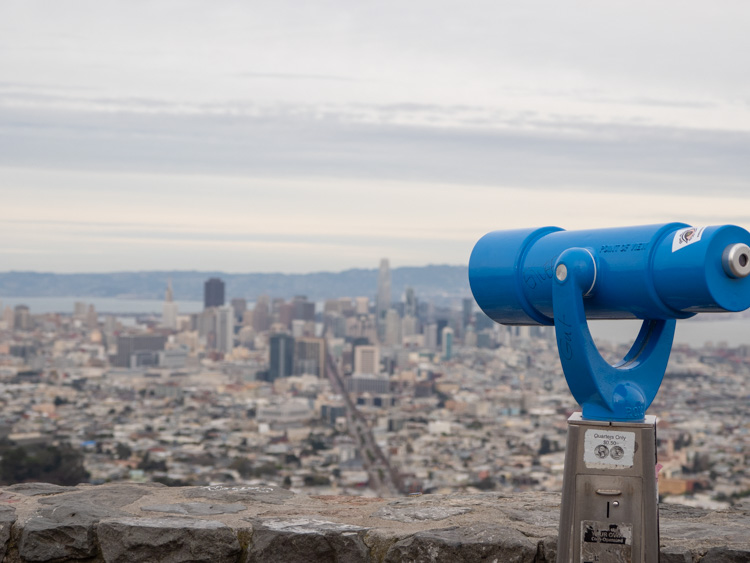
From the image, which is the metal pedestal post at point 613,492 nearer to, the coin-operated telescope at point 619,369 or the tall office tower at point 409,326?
the coin-operated telescope at point 619,369

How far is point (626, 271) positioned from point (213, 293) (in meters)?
45.7

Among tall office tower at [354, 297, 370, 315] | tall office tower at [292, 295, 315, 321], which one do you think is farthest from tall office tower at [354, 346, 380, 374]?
tall office tower at [354, 297, 370, 315]

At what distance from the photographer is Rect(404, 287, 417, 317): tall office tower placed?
4323cm

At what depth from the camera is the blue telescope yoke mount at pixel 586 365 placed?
1611 millimetres

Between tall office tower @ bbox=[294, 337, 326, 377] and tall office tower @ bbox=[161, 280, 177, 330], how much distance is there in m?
10.9

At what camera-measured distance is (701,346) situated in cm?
Result: 3306

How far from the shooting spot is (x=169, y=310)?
156ft

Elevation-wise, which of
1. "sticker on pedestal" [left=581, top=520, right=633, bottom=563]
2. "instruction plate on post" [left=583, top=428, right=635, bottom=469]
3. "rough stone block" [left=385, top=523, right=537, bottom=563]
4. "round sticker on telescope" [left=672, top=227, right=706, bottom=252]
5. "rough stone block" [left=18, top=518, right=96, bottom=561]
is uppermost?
"round sticker on telescope" [left=672, top=227, right=706, bottom=252]

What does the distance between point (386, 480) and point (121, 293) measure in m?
29.9

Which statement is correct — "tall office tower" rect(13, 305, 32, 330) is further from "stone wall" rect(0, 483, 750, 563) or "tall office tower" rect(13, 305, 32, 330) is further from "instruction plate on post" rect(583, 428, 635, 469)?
"instruction plate on post" rect(583, 428, 635, 469)

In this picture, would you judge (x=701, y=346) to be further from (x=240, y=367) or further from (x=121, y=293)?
(x=121, y=293)

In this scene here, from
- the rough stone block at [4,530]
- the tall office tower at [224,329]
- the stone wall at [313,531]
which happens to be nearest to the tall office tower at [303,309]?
the tall office tower at [224,329]

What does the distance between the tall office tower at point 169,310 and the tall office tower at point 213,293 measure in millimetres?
1538

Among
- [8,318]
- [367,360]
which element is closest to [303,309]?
[367,360]
